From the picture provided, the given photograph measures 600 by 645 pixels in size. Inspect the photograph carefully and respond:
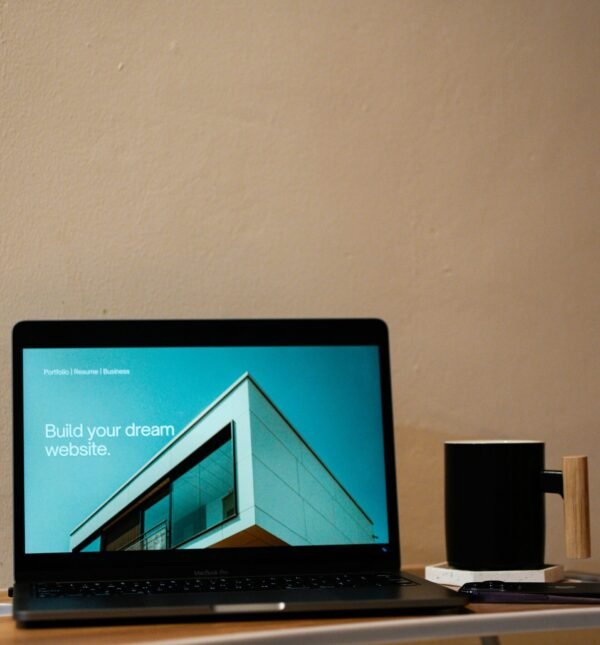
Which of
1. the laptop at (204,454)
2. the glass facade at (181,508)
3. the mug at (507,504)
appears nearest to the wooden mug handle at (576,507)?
the mug at (507,504)

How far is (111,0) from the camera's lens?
1.19 metres

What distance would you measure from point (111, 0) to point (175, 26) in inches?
3.4

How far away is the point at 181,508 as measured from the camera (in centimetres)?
97

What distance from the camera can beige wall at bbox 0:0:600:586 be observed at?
3.79 feet

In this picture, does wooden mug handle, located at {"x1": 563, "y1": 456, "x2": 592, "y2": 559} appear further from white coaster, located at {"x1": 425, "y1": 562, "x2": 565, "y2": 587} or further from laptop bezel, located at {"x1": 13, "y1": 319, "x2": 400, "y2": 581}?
laptop bezel, located at {"x1": 13, "y1": 319, "x2": 400, "y2": 581}

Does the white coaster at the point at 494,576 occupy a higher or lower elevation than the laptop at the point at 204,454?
lower

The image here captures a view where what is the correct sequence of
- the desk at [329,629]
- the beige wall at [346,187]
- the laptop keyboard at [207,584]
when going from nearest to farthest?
the desk at [329,629], the laptop keyboard at [207,584], the beige wall at [346,187]

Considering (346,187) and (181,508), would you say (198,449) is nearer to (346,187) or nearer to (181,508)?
(181,508)

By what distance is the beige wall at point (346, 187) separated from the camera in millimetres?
1156

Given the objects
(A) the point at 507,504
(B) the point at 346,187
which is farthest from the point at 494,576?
(B) the point at 346,187

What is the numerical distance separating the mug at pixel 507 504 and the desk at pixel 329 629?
0.66 feet

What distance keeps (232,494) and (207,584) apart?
110 mm

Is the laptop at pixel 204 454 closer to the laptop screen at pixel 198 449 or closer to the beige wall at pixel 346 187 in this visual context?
the laptop screen at pixel 198 449

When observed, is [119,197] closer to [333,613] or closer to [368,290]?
[368,290]
